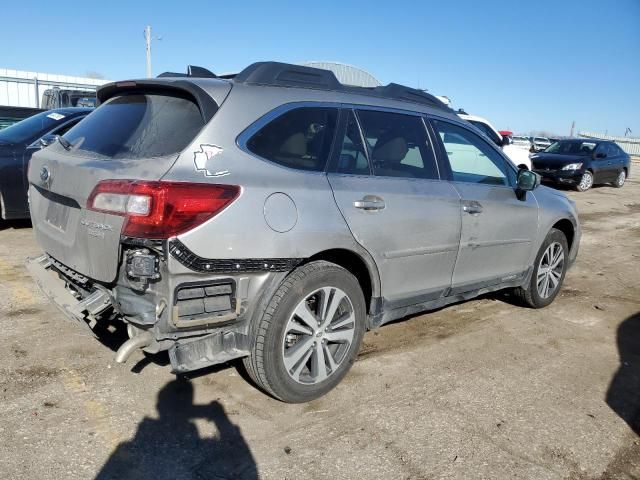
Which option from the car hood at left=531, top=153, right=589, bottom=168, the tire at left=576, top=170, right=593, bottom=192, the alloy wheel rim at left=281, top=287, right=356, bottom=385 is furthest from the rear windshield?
the tire at left=576, top=170, right=593, bottom=192

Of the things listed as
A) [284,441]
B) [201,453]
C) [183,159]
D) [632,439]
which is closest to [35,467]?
[201,453]

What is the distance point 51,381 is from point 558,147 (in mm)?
17207

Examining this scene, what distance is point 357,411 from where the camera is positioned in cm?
318

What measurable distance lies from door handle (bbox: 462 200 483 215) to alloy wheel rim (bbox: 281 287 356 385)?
1.25 m

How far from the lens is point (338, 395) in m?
3.37

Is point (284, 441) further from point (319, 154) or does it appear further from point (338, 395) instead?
point (319, 154)

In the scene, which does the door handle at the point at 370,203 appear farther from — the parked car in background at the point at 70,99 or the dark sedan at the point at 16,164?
the parked car in background at the point at 70,99

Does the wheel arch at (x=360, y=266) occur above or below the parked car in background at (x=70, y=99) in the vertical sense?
below

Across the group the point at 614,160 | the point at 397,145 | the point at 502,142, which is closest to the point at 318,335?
the point at 397,145

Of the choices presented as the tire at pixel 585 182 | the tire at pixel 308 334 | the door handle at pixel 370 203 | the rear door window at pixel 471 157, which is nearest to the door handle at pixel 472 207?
the rear door window at pixel 471 157

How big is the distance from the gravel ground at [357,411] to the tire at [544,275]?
1.52 ft

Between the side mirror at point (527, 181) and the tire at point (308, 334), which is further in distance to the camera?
the side mirror at point (527, 181)

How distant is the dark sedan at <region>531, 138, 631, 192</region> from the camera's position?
1584 cm

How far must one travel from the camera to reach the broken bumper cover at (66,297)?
9.42 feet
